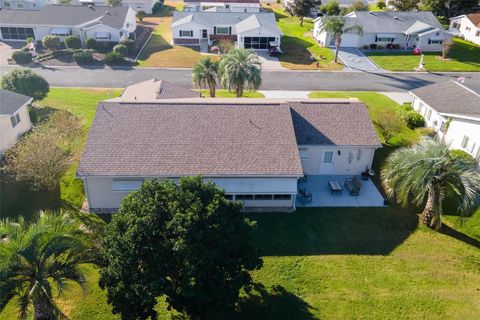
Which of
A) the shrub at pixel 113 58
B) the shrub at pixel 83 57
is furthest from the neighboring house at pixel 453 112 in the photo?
the shrub at pixel 83 57

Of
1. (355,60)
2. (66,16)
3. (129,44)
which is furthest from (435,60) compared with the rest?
(66,16)

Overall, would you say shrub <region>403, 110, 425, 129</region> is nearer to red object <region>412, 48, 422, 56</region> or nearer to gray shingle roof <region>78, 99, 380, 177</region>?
gray shingle roof <region>78, 99, 380, 177</region>

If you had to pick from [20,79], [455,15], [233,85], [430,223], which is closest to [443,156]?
[430,223]

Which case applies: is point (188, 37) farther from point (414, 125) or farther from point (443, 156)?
point (443, 156)

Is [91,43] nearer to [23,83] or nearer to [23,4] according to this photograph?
[23,83]

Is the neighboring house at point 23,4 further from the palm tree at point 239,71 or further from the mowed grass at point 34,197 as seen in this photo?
the mowed grass at point 34,197
